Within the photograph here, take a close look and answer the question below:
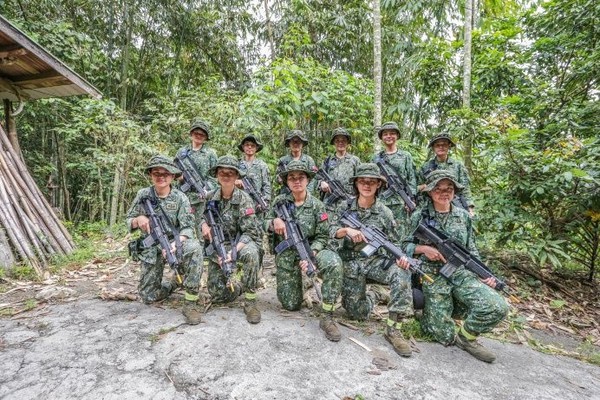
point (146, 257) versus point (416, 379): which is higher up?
point (146, 257)

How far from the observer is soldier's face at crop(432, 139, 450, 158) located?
17.5 ft

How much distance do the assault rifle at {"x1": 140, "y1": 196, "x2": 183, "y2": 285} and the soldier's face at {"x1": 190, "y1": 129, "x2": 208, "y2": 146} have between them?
1.78 m

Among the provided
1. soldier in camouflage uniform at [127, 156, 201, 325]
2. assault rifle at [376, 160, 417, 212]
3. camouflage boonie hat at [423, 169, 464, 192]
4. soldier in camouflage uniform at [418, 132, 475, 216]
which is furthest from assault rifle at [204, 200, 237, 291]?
soldier in camouflage uniform at [418, 132, 475, 216]

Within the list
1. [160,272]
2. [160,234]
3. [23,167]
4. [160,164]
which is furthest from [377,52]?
[23,167]

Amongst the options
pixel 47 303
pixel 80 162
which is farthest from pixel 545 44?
pixel 80 162

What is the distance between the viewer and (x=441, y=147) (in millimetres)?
5371

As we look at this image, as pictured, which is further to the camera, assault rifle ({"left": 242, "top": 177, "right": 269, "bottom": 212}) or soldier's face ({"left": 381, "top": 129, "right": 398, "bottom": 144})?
assault rifle ({"left": 242, "top": 177, "right": 269, "bottom": 212})

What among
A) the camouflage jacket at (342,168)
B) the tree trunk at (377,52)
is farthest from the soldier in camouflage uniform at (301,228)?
the tree trunk at (377,52)

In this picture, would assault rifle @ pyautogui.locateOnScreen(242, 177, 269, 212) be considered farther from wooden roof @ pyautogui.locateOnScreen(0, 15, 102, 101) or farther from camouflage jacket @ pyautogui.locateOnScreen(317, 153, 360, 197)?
wooden roof @ pyautogui.locateOnScreen(0, 15, 102, 101)

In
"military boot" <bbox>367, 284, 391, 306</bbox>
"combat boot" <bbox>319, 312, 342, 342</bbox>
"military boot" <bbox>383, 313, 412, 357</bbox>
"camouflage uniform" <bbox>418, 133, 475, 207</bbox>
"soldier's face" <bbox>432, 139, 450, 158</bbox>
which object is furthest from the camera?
"soldier's face" <bbox>432, 139, 450, 158</bbox>

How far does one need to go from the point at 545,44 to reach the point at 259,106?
17.6 ft

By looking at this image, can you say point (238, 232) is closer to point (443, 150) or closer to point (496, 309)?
point (496, 309)

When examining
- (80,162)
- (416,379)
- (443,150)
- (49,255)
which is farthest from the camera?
(80,162)

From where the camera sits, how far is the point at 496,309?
3.33m
